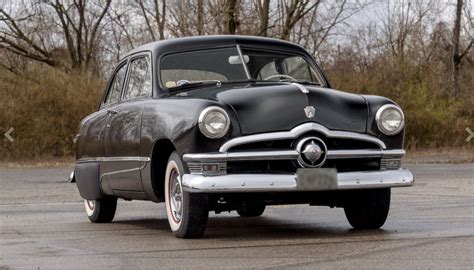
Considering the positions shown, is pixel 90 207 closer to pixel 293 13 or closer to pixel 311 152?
pixel 311 152

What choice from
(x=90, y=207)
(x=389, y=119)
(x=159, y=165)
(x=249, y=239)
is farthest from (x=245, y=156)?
(x=90, y=207)

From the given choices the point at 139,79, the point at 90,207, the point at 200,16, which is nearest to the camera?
the point at 139,79

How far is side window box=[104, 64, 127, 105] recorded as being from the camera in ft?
35.1

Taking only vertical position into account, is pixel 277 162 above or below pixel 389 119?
below

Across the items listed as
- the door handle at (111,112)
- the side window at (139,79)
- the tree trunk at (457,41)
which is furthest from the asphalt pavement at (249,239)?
the tree trunk at (457,41)

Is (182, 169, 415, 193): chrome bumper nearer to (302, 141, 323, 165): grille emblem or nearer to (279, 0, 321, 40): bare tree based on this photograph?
(302, 141, 323, 165): grille emblem

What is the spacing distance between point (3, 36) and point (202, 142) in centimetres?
3580

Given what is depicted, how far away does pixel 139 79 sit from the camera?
1008cm

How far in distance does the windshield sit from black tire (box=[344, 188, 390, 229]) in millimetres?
1305

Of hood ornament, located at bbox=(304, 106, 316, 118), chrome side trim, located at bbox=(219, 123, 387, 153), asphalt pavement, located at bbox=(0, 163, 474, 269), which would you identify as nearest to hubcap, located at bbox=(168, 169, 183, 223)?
asphalt pavement, located at bbox=(0, 163, 474, 269)

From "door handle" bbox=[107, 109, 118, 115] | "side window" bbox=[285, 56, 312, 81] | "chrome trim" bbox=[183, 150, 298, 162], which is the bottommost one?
"chrome trim" bbox=[183, 150, 298, 162]

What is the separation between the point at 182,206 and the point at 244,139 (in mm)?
778

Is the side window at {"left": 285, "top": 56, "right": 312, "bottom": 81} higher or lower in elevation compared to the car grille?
higher

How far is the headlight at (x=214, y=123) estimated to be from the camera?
789 cm
